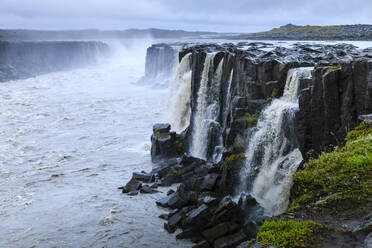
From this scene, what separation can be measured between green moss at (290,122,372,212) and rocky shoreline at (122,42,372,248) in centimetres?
47

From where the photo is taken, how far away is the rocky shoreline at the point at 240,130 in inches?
574

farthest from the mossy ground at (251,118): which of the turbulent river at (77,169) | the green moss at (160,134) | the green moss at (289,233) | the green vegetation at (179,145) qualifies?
the green moss at (289,233)

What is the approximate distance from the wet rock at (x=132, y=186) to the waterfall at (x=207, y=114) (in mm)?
5360

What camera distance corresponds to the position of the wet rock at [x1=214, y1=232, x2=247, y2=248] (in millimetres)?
14219

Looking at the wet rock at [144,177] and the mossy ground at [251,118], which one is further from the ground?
the mossy ground at [251,118]

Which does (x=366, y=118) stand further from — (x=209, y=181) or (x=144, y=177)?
(x=144, y=177)

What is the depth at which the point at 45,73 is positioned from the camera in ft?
306

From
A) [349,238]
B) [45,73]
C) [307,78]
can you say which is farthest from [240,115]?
[45,73]

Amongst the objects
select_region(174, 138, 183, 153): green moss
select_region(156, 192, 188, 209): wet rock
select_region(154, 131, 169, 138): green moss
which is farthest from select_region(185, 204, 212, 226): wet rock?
select_region(154, 131, 169, 138): green moss

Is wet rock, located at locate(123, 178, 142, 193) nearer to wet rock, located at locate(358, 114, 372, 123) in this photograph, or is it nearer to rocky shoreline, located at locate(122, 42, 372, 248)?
rocky shoreline, located at locate(122, 42, 372, 248)

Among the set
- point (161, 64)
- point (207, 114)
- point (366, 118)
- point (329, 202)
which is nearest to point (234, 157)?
point (207, 114)

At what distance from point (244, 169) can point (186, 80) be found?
15.8 metres

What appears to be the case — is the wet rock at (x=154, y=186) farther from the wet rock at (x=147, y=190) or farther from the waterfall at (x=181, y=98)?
the waterfall at (x=181, y=98)

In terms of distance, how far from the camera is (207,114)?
27312 mm
